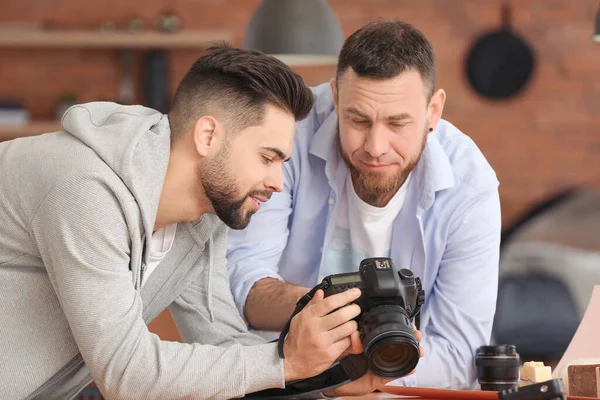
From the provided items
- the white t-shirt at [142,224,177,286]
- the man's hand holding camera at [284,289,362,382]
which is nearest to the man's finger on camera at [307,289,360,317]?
the man's hand holding camera at [284,289,362,382]

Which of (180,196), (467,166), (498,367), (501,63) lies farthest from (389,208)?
(501,63)

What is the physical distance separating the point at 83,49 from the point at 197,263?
120 inches

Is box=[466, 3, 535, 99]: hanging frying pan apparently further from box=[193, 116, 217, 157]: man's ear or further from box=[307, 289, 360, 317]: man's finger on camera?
box=[307, 289, 360, 317]: man's finger on camera

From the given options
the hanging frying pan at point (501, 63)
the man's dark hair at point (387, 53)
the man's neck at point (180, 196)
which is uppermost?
the hanging frying pan at point (501, 63)

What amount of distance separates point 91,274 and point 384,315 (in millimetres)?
459

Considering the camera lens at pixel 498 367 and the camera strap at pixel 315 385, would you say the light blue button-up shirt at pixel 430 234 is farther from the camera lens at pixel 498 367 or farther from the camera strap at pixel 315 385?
the camera strap at pixel 315 385

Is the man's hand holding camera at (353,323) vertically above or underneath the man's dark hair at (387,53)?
underneath

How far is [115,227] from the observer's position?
4.95 ft

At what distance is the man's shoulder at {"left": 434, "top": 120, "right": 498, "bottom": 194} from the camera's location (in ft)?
7.01

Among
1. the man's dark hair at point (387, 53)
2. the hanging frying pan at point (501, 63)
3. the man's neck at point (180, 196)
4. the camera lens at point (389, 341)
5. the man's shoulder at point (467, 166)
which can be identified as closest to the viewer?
the camera lens at point (389, 341)

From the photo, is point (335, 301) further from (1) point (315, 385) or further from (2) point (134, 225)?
(2) point (134, 225)

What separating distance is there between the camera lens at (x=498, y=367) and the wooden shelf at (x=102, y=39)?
116 inches

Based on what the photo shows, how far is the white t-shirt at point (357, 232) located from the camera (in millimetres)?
2176

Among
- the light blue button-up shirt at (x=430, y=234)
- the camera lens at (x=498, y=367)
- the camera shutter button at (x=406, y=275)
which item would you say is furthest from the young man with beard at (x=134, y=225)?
the light blue button-up shirt at (x=430, y=234)
